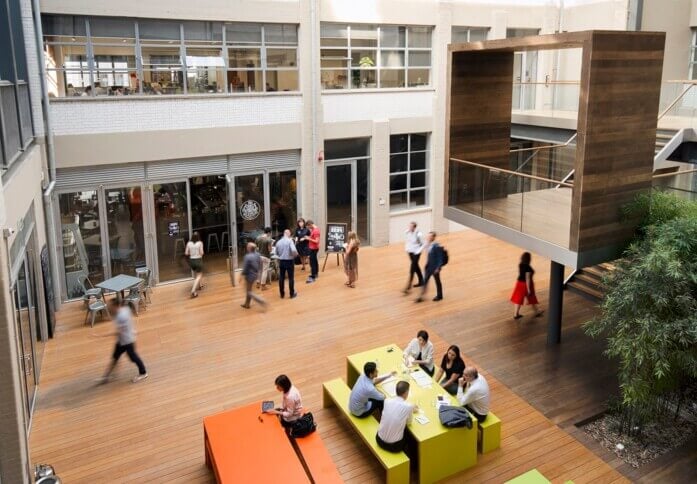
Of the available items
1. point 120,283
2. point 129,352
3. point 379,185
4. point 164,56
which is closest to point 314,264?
point 379,185

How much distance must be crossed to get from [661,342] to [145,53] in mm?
11994

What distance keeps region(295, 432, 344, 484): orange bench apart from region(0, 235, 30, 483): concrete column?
316 centimetres

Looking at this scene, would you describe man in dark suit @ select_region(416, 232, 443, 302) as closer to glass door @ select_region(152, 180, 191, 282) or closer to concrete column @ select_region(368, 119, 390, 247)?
concrete column @ select_region(368, 119, 390, 247)

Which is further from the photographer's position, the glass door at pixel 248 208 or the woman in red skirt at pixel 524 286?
the glass door at pixel 248 208

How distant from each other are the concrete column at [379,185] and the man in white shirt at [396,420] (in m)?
10.6

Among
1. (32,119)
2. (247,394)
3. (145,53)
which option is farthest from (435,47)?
(247,394)

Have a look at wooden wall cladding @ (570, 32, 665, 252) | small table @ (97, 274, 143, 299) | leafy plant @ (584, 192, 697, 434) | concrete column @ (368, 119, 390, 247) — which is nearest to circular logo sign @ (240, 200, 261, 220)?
small table @ (97, 274, 143, 299)

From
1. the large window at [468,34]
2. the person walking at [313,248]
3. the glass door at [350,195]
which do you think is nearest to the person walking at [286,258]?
the person walking at [313,248]

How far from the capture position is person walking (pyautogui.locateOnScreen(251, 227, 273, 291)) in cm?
1462

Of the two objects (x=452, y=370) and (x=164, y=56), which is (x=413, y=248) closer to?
(x=452, y=370)

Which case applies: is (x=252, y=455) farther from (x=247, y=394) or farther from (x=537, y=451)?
(x=537, y=451)

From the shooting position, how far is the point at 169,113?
14180 mm

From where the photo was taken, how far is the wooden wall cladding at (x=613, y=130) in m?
8.93

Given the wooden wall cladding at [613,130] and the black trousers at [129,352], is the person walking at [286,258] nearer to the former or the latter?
the black trousers at [129,352]
